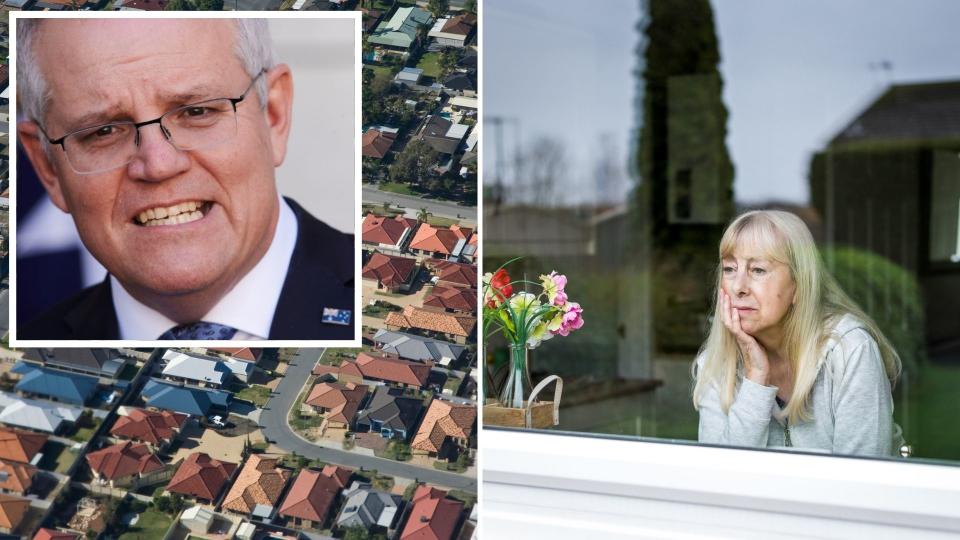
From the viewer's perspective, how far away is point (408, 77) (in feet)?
8.14

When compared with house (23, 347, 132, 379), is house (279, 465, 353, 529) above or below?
below

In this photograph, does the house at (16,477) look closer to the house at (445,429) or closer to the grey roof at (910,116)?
the house at (445,429)

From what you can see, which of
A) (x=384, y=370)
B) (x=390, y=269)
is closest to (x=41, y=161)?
(x=390, y=269)

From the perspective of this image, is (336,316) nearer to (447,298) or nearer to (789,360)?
(447,298)

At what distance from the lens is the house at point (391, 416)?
2.47 m

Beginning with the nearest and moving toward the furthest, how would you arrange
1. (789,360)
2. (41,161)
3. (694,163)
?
(789,360) < (41,161) < (694,163)

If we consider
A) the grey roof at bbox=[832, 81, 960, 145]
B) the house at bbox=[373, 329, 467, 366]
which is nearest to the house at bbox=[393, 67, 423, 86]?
A: the house at bbox=[373, 329, 467, 366]

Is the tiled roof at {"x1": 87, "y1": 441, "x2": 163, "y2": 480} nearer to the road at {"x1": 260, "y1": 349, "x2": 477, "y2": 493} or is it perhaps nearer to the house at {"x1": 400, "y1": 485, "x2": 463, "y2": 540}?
the road at {"x1": 260, "y1": 349, "x2": 477, "y2": 493}

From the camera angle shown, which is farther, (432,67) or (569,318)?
(569,318)

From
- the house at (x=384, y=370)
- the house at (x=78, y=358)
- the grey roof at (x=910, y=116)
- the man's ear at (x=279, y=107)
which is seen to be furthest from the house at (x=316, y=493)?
the grey roof at (x=910, y=116)

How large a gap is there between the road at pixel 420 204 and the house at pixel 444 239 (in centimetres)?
4

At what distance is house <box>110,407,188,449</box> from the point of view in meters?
2.51

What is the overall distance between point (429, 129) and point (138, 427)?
1.18m

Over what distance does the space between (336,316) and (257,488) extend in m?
0.54
